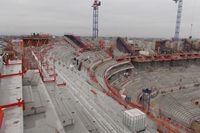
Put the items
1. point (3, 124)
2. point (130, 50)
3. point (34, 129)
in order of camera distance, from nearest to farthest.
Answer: point (3, 124)
point (34, 129)
point (130, 50)

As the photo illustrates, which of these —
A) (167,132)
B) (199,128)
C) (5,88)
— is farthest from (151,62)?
(5,88)

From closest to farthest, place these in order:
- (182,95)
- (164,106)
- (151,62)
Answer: (164,106)
(182,95)
(151,62)

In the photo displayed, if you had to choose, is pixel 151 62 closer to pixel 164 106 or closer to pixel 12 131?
pixel 164 106

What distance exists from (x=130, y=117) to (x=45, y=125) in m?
8.02

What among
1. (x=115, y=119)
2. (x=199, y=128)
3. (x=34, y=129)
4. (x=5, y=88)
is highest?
(x=5, y=88)

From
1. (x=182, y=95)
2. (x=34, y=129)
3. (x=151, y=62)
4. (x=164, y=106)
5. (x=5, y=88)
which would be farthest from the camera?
(x=151, y=62)

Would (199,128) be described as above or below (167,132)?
below

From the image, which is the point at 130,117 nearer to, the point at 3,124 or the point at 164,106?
the point at 3,124

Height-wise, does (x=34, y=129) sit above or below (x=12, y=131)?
below

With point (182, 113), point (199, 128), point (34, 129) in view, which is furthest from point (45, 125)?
point (182, 113)

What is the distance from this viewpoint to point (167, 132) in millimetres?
12289

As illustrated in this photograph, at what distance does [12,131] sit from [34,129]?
950mm

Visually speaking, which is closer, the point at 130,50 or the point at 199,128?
the point at 199,128

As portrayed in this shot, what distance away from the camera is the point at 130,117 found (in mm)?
10836
